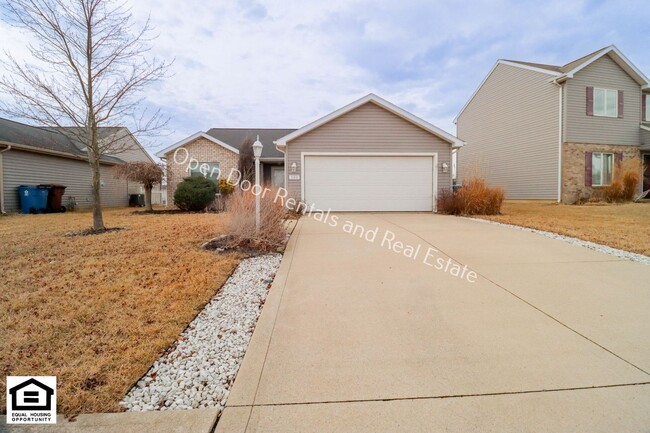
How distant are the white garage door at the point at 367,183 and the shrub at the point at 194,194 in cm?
479

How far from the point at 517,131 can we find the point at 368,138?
33.1 feet

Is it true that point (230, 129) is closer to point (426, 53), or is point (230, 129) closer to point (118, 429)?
point (426, 53)

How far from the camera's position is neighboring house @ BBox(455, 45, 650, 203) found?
14.7 meters

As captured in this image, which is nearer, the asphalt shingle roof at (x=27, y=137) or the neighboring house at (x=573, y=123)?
the asphalt shingle roof at (x=27, y=137)

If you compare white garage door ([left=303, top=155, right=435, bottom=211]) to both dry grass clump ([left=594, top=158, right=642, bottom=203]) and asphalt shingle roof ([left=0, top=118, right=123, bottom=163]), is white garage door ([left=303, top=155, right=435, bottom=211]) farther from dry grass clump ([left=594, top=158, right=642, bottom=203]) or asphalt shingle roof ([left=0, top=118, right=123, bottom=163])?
asphalt shingle roof ([left=0, top=118, right=123, bottom=163])

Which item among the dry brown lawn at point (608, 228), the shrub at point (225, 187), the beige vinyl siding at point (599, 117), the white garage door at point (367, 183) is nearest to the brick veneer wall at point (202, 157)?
the shrub at point (225, 187)

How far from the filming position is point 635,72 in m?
15.2

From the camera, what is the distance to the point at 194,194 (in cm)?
1371

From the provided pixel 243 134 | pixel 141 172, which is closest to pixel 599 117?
pixel 243 134

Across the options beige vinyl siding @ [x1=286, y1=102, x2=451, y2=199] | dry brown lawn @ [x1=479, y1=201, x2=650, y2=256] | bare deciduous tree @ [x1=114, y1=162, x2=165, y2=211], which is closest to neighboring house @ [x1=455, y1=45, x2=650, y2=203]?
beige vinyl siding @ [x1=286, y1=102, x2=451, y2=199]

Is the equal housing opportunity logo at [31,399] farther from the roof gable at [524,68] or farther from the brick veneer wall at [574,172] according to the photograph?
the roof gable at [524,68]

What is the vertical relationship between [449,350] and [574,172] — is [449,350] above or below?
below

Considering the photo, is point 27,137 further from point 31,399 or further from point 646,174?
point 646,174

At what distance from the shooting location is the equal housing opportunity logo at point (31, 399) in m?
1.91
